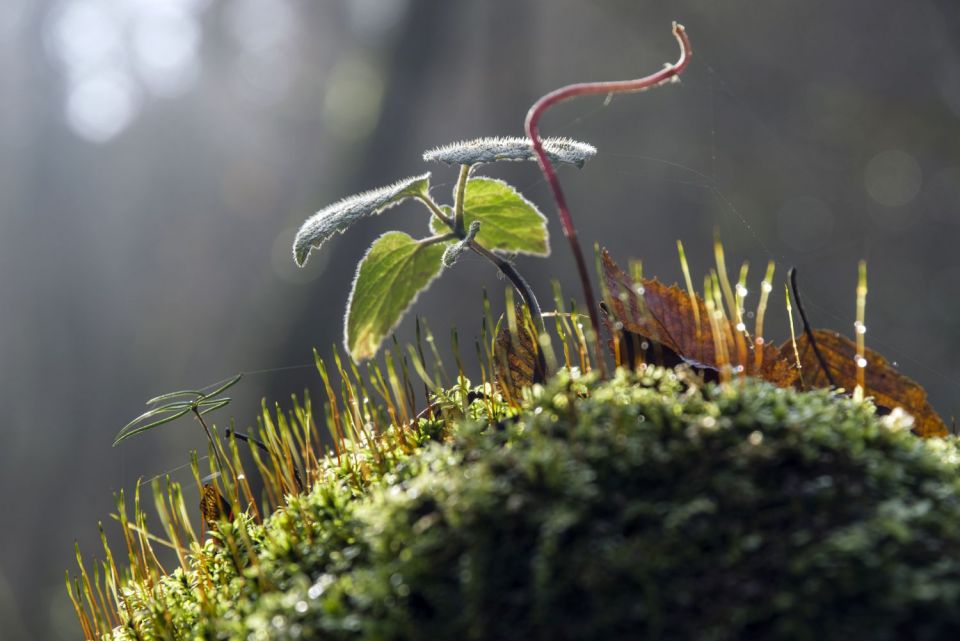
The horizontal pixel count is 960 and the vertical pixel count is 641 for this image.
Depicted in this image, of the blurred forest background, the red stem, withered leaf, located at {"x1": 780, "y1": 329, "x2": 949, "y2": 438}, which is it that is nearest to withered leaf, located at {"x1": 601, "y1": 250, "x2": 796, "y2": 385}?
withered leaf, located at {"x1": 780, "y1": 329, "x2": 949, "y2": 438}

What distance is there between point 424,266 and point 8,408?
53.4 ft

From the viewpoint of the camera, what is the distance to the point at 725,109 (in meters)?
12.0

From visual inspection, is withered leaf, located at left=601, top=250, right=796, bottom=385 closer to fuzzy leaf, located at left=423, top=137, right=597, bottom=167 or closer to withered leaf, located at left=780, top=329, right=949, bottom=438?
withered leaf, located at left=780, top=329, right=949, bottom=438

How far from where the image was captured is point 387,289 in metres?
1.12

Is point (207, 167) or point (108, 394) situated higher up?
point (207, 167)

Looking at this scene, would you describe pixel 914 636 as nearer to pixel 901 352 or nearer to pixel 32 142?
pixel 901 352

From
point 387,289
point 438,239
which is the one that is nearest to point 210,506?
point 387,289

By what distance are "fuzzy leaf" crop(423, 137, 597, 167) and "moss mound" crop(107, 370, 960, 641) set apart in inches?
15.8

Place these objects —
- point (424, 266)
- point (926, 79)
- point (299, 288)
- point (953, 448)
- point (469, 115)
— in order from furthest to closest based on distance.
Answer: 1. point (469, 115)
2. point (926, 79)
3. point (299, 288)
4. point (424, 266)
5. point (953, 448)

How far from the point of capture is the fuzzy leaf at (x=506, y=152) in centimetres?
99

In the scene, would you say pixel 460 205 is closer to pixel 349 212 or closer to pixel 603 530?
pixel 349 212

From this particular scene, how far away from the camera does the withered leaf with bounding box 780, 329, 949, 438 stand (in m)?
0.96

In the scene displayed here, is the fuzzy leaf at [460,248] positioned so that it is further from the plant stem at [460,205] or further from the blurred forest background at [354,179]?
the blurred forest background at [354,179]

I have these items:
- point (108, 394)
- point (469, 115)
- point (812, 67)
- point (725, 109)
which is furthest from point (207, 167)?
point (812, 67)
